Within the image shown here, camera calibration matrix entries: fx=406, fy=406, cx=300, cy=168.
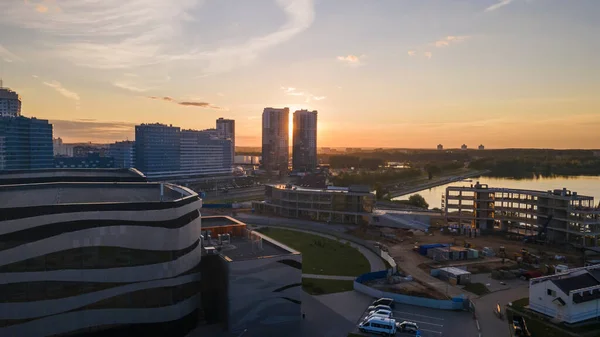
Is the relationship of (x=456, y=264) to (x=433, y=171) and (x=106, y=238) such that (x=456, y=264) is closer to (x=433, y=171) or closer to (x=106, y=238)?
(x=106, y=238)

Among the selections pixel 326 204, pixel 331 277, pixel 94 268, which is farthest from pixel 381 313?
pixel 326 204

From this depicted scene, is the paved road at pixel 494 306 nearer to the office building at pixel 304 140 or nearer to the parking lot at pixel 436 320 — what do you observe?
the parking lot at pixel 436 320

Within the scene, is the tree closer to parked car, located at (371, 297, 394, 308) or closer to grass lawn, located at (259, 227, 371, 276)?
grass lawn, located at (259, 227, 371, 276)

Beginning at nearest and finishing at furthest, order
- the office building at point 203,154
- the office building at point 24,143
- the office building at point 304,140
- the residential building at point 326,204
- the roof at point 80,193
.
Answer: the roof at point 80,193 → the residential building at point 326,204 → the office building at point 24,143 → the office building at point 203,154 → the office building at point 304,140

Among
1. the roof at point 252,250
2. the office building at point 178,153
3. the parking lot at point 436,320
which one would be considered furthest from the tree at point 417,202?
the office building at point 178,153

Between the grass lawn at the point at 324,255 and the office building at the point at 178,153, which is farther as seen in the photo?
the office building at the point at 178,153

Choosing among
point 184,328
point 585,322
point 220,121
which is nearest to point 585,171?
point 220,121
